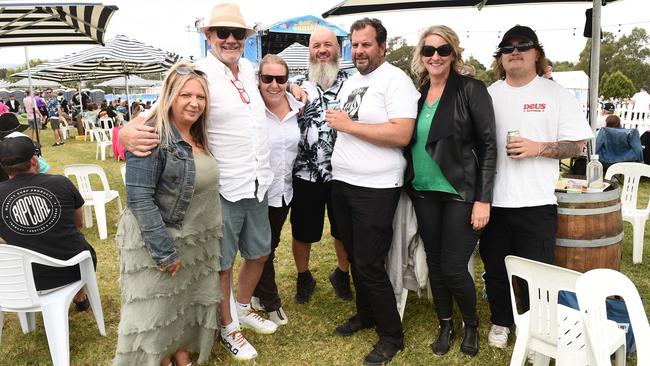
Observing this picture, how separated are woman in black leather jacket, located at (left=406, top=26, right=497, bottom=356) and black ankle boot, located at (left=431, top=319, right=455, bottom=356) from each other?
0.26 meters

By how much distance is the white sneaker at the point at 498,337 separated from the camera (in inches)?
117

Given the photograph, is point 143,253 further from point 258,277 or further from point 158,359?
point 258,277

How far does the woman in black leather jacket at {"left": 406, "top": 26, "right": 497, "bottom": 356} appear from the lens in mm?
2562

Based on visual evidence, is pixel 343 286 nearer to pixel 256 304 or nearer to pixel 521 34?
pixel 256 304

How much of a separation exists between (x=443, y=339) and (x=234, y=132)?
72.8 inches

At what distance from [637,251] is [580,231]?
2.35 metres

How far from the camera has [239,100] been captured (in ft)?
8.61

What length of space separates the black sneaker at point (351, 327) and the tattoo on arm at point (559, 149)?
166cm

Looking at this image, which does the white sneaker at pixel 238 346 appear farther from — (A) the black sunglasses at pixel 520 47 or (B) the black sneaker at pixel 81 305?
(A) the black sunglasses at pixel 520 47

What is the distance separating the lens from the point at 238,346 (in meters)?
2.96

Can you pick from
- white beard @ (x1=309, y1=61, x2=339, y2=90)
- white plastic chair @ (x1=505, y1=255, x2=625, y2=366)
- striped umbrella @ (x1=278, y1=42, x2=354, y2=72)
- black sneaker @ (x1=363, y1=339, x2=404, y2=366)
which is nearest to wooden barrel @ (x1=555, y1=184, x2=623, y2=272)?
white plastic chair @ (x1=505, y1=255, x2=625, y2=366)

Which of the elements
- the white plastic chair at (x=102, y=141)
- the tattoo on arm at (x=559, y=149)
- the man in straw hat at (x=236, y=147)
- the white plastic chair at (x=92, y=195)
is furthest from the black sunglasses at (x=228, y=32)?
the white plastic chair at (x=102, y=141)

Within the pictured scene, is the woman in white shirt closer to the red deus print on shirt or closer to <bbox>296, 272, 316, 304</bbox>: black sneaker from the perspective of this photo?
<bbox>296, 272, 316, 304</bbox>: black sneaker

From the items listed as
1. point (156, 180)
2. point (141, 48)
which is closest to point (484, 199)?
point (156, 180)
